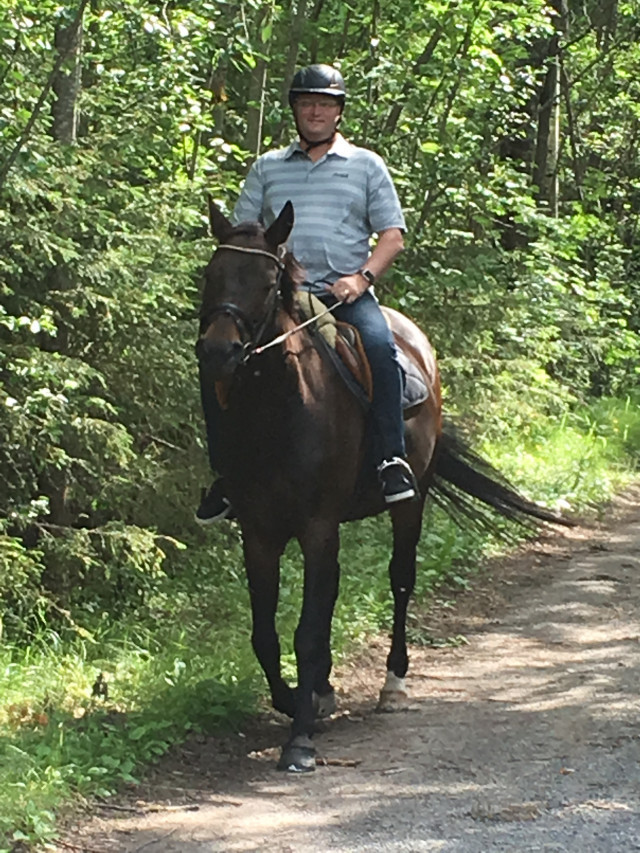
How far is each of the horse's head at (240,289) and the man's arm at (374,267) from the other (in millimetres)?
501

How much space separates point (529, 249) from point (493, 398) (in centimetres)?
168

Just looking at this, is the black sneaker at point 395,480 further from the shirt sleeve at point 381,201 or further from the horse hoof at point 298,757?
the horse hoof at point 298,757

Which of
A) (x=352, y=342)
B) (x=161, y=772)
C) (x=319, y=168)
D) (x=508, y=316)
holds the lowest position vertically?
(x=161, y=772)

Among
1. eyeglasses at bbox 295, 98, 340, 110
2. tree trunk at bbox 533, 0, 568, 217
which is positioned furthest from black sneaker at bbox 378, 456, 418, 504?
tree trunk at bbox 533, 0, 568, 217

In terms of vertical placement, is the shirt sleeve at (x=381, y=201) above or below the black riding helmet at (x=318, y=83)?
below

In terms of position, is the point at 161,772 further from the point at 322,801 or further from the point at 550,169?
the point at 550,169

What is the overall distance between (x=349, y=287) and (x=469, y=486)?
9.44 ft

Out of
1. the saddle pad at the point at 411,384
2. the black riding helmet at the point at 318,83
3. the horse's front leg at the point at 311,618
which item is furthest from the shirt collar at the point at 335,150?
the horse's front leg at the point at 311,618

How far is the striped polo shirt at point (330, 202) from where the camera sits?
6.96 m

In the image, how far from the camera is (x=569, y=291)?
1574 cm

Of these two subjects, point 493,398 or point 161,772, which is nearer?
point 161,772

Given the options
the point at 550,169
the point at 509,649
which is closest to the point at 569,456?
the point at 550,169

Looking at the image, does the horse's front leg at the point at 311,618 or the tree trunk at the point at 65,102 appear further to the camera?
the tree trunk at the point at 65,102

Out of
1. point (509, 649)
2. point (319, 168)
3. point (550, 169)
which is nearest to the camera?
point (319, 168)
